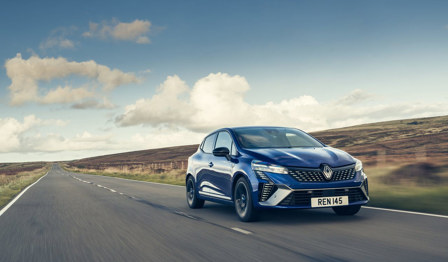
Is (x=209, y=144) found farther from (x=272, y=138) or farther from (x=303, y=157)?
(x=303, y=157)

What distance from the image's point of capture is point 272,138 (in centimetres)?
902

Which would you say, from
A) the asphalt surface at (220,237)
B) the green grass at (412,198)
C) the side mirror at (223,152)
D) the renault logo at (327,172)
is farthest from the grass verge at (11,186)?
A: the green grass at (412,198)

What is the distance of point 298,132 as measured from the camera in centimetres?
962

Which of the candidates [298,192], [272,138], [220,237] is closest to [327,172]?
[298,192]

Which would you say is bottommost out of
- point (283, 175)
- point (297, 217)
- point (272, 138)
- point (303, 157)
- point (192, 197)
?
point (297, 217)

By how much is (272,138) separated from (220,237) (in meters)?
2.88

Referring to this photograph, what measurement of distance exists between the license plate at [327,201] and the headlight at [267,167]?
24.2 inches

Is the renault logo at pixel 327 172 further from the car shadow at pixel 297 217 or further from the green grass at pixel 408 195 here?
the green grass at pixel 408 195

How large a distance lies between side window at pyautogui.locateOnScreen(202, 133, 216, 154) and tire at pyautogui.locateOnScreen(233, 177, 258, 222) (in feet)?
6.89

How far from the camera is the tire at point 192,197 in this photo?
10.7 m

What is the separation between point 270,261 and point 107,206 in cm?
749

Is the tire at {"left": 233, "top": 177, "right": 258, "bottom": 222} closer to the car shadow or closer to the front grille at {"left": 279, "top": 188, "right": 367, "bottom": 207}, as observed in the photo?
the car shadow

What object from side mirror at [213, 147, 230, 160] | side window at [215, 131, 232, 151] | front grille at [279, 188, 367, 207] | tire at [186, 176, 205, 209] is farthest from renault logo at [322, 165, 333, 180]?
tire at [186, 176, 205, 209]

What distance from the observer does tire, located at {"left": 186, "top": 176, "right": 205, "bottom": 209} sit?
10.7 metres
